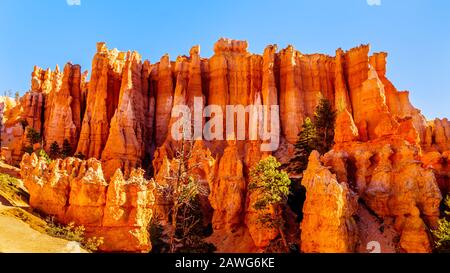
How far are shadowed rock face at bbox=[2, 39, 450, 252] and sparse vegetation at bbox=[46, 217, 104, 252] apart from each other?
389 inches

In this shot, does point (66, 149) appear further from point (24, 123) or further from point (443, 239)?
point (443, 239)

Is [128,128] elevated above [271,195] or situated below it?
above

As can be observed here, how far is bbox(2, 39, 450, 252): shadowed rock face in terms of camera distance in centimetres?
2823

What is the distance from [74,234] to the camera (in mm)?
20562

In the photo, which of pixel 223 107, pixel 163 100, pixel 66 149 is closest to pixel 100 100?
pixel 66 149

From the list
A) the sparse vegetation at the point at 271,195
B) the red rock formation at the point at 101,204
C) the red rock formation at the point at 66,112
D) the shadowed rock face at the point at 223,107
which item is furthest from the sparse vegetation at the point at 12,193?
the red rock formation at the point at 66,112

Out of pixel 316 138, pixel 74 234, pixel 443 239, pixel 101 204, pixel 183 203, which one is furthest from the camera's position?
pixel 316 138

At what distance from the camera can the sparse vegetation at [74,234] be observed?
63.8ft

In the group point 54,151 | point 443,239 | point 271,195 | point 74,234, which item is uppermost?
point 54,151

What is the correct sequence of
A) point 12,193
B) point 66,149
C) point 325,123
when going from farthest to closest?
point 66,149, point 325,123, point 12,193

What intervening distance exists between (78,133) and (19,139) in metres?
10.2

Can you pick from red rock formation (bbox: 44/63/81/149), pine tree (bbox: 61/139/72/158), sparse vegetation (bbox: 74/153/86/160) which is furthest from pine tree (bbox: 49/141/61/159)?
sparse vegetation (bbox: 74/153/86/160)

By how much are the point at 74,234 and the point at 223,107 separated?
32.9m

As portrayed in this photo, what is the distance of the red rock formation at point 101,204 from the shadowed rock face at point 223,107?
755 cm
